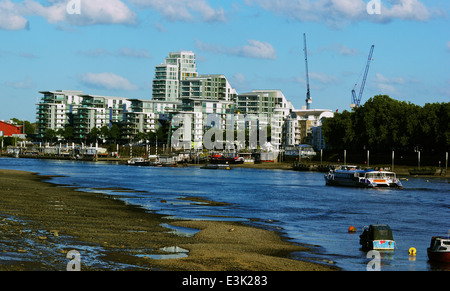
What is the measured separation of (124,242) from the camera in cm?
3569

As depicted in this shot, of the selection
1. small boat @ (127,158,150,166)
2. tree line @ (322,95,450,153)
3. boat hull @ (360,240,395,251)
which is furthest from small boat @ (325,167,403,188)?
small boat @ (127,158,150,166)

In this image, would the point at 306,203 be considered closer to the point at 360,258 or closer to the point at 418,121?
the point at 360,258

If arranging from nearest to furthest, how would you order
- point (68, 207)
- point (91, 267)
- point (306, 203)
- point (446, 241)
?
point (91, 267) → point (446, 241) → point (68, 207) → point (306, 203)

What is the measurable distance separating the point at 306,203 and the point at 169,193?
1820 cm

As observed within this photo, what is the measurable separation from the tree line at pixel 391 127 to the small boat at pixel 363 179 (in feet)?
162

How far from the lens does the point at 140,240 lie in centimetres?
3691

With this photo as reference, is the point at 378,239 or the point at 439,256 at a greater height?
the point at 378,239

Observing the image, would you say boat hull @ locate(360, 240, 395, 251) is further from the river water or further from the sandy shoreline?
the sandy shoreline

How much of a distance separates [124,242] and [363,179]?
246ft

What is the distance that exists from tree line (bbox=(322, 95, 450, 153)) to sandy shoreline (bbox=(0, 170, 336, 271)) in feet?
386

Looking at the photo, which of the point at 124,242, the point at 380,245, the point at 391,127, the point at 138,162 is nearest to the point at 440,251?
the point at 380,245

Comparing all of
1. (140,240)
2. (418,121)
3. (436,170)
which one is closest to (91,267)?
(140,240)

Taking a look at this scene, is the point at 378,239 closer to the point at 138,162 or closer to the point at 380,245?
the point at 380,245

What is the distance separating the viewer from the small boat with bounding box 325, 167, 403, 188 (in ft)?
339
